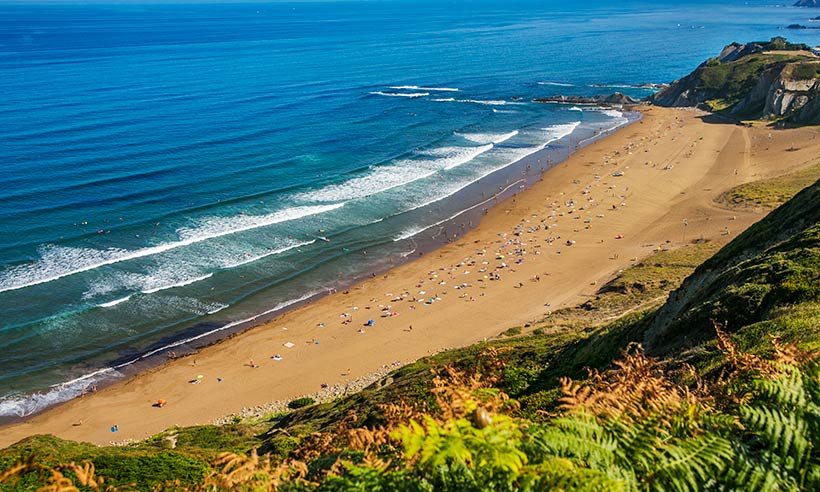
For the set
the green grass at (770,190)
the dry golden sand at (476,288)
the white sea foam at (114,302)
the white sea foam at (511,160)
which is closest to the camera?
the dry golden sand at (476,288)

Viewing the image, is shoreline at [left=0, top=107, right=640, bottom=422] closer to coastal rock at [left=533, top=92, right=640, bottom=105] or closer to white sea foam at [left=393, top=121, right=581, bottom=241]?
white sea foam at [left=393, top=121, right=581, bottom=241]

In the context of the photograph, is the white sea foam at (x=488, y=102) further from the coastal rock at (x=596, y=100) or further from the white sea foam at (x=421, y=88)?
the white sea foam at (x=421, y=88)

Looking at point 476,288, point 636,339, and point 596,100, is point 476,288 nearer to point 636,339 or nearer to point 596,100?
point 636,339

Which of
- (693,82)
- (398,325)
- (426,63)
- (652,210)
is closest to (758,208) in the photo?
(652,210)

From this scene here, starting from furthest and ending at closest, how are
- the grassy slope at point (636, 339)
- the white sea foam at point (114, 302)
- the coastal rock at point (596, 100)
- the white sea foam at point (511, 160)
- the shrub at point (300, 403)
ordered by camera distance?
the coastal rock at point (596, 100) < the white sea foam at point (511, 160) < the white sea foam at point (114, 302) < the shrub at point (300, 403) < the grassy slope at point (636, 339)

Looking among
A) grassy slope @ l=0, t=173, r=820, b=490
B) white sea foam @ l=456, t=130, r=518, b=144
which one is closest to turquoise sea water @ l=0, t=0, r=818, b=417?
white sea foam @ l=456, t=130, r=518, b=144

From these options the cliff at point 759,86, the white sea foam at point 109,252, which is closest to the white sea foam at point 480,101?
the cliff at point 759,86

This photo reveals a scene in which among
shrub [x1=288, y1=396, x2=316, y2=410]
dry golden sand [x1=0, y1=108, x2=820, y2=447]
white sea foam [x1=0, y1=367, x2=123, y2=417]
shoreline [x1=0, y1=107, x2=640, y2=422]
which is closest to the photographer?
shrub [x1=288, y1=396, x2=316, y2=410]
